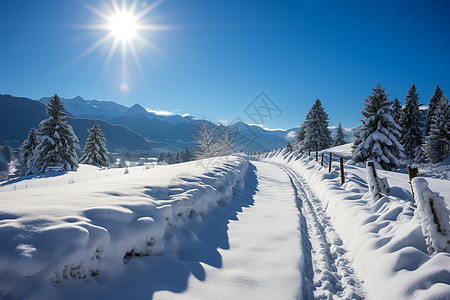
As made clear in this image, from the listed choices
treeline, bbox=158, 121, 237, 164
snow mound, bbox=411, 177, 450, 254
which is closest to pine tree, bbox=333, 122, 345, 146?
treeline, bbox=158, 121, 237, 164

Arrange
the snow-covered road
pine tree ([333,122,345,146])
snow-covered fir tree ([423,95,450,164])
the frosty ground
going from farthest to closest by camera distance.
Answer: pine tree ([333,122,345,146]) < snow-covered fir tree ([423,95,450,164]) < the snow-covered road < the frosty ground

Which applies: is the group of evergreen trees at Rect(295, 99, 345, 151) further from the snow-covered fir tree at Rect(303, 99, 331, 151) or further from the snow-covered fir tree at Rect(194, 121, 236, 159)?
the snow-covered fir tree at Rect(194, 121, 236, 159)

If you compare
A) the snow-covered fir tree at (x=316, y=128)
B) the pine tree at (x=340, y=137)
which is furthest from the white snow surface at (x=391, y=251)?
the pine tree at (x=340, y=137)

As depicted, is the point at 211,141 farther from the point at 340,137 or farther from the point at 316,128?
the point at 340,137

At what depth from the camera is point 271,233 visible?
534 cm

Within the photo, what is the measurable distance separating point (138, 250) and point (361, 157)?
22768 mm

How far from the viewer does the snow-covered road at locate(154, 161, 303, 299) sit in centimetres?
316

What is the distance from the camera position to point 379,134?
19031mm

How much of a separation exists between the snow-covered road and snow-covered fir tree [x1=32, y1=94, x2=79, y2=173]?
24368 mm

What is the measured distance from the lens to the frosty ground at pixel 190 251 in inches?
94.1

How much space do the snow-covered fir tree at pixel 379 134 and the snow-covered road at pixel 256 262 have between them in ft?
55.9

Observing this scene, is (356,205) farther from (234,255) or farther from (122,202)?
(122,202)

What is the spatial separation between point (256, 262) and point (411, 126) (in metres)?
41.2

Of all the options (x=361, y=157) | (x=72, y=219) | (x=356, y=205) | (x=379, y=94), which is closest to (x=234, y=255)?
(x=72, y=219)
